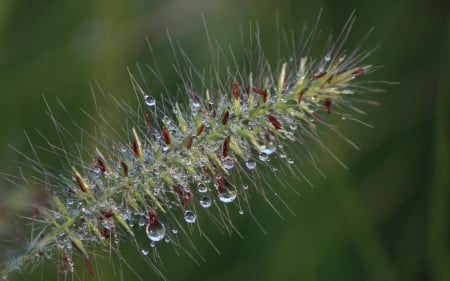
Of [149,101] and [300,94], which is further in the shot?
[149,101]

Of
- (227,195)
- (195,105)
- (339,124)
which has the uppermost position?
(339,124)

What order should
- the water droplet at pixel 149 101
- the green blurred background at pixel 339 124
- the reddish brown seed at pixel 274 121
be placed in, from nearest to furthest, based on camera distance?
1. the reddish brown seed at pixel 274 121
2. the water droplet at pixel 149 101
3. the green blurred background at pixel 339 124

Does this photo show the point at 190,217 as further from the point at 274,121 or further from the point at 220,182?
the point at 274,121

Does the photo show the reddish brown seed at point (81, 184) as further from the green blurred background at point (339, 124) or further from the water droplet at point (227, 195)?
the green blurred background at point (339, 124)

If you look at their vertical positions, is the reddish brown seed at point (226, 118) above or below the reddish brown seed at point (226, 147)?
above

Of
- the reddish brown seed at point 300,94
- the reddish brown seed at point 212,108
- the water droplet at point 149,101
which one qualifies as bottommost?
the reddish brown seed at point 300,94

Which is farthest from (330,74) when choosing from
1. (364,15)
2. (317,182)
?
(364,15)

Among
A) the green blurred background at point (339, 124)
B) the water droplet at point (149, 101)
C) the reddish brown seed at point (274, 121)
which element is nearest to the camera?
the reddish brown seed at point (274, 121)

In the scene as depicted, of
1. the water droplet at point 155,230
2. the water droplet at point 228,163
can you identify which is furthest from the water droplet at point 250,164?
the water droplet at point 155,230

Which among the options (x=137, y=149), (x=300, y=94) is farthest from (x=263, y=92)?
(x=137, y=149)
